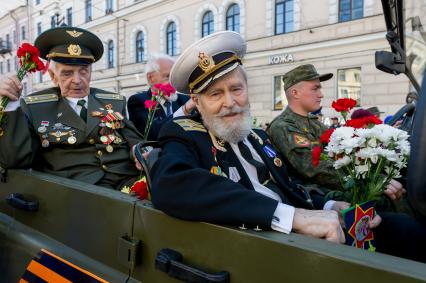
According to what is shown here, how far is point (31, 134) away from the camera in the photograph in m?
2.43

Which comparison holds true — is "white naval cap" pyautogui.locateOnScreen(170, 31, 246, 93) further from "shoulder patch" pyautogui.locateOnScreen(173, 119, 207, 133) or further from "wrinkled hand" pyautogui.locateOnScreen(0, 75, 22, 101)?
"wrinkled hand" pyautogui.locateOnScreen(0, 75, 22, 101)

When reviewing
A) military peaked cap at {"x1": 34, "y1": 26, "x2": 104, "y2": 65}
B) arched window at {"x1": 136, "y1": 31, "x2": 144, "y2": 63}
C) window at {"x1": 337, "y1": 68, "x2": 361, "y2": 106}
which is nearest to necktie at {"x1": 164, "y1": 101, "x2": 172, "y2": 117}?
military peaked cap at {"x1": 34, "y1": 26, "x2": 104, "y2": 65}

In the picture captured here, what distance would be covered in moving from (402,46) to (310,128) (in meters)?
1.05

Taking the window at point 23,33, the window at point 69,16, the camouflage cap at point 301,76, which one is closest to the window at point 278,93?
the camouflage cap at point 301,76

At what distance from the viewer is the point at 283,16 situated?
15.5m

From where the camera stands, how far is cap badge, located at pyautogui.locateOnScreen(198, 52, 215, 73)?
1869 millimetres

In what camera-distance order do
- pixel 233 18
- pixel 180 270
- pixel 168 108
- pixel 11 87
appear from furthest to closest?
1. pixel 233 18
2. pixel 168 108
3. pixel 11 87
4. pixel 180 270

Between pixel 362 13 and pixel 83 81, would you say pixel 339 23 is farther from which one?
pixel 83 81

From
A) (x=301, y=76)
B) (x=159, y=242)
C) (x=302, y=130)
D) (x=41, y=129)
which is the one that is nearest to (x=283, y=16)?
(x=301, y=76)

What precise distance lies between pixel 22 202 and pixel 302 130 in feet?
6.52

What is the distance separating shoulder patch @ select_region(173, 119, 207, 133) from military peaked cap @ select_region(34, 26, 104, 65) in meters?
1.33

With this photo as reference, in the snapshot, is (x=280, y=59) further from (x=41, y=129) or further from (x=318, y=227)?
(x=318, y=227)

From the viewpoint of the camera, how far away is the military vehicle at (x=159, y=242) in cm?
88

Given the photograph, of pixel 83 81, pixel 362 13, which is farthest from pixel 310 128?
pixel 362 13
